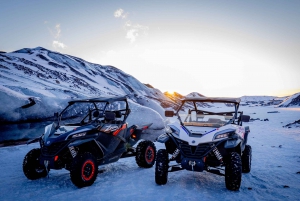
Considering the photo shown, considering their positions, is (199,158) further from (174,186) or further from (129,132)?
(129,132)

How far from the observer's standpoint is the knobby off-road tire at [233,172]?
445 centimetres

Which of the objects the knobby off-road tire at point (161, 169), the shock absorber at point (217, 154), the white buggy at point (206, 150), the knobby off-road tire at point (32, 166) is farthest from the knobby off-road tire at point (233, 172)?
the knobby off-road tire at point (32, 166)

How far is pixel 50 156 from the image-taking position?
198 inches

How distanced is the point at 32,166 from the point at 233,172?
491cm

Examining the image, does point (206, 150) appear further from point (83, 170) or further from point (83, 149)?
point (83, 149)

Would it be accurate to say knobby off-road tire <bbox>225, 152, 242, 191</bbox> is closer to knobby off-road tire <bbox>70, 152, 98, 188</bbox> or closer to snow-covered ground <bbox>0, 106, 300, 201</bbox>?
snow-covered ground <bbox>0, 106, 300, 201</bbox>

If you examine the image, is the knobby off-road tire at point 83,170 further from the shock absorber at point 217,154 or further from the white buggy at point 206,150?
the shock absorber at point 217,154

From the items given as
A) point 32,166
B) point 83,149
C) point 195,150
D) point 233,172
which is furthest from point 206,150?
point 32,166

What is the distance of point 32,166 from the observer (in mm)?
5562

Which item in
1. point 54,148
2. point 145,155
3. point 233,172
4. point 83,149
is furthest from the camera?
point 145,155

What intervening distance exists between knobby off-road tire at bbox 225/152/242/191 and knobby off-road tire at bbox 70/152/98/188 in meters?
3.09

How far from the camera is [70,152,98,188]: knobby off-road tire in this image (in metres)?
4.77

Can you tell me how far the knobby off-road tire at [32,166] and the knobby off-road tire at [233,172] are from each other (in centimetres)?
462

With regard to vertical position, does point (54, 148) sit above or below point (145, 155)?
above
